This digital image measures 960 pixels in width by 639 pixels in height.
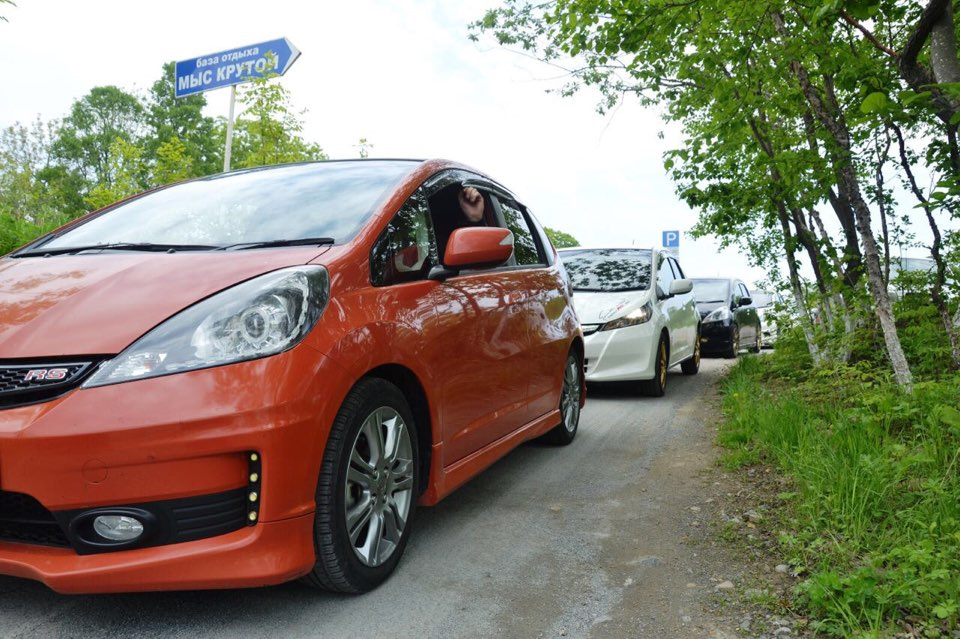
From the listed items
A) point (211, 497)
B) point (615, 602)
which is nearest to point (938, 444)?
point (615, 602)

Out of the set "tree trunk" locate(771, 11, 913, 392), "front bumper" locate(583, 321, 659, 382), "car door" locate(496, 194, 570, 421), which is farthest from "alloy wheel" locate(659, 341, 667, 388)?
"car door" locate(496, 194, 570, 421)

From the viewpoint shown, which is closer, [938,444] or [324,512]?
[324,512]

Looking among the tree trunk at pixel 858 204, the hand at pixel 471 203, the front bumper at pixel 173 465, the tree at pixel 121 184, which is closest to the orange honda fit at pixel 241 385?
the front bumper at pixel 173 465

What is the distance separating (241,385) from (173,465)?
0.30m

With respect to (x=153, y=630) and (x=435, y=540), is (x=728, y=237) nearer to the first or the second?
(x=435, y=540)

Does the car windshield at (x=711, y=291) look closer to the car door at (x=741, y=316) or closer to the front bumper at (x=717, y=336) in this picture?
the car door at (x=741, y=316)

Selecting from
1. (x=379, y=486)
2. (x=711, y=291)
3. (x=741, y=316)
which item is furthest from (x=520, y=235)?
(x=741, y=316)

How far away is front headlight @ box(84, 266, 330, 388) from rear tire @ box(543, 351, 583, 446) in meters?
3.02

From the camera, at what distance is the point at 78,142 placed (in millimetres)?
53188

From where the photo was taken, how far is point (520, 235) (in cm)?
488

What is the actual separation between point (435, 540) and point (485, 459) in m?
0.52

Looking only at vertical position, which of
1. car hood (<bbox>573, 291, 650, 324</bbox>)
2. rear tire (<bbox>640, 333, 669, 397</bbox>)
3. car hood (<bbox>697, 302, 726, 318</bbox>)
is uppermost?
car hood (<bbox>573, 291, 650, 324</bbox>)

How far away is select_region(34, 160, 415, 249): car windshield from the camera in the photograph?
313 cm

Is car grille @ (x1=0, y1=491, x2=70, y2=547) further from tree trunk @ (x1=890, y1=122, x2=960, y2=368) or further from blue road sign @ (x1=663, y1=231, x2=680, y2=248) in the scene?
blue road sign @ (x1=663, y1=231, x2=680, y2=248)
